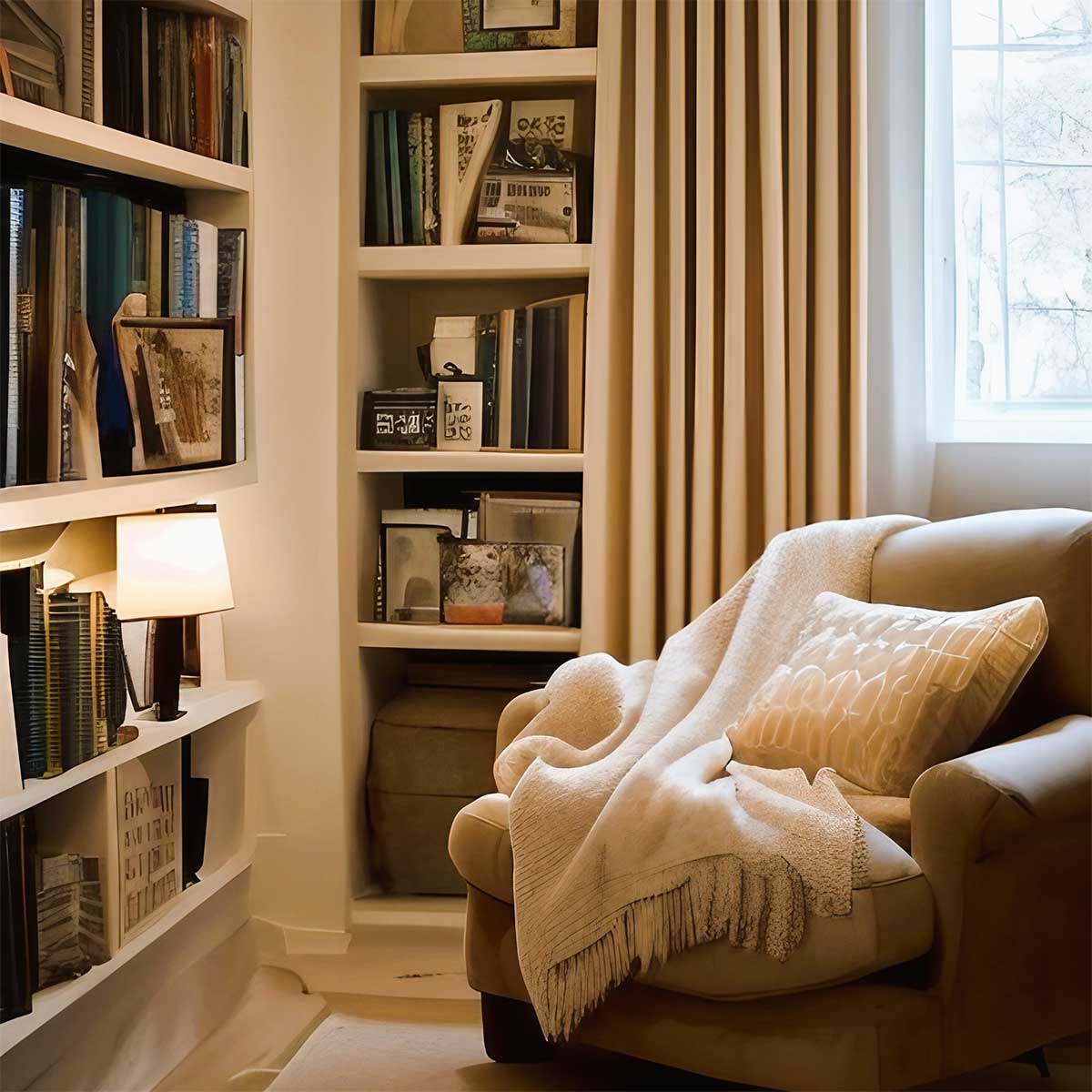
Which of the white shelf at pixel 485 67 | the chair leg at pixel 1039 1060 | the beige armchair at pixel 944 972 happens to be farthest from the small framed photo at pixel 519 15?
the chair leg at pixel 1039 1060

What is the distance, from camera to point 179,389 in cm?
217

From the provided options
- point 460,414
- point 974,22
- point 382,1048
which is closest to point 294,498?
point 460,414

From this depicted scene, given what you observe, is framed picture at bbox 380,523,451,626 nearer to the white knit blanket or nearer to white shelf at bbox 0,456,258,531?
white shelf at bbox 0,456,258,531

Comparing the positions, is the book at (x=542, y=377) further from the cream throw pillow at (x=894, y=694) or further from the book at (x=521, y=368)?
the cream throw pillow at (x=894, y=694)

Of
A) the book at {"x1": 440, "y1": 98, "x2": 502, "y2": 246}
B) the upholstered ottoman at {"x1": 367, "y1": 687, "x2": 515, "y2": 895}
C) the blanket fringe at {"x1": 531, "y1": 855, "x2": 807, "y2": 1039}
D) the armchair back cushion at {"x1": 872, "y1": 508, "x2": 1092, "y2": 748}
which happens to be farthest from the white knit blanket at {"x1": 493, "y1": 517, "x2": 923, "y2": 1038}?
the book at {"x1": 440, "y1": 98, "x2": 502, "y2": 246}

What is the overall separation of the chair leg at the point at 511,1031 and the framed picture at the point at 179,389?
1.09 meters

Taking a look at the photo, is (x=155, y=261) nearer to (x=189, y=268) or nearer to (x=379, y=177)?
(x=189, y=268)

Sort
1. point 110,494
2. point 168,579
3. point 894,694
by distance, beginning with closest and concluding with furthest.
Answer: point 894,694, point 110,494, point 168,579

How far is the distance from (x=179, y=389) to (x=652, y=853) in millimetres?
1224

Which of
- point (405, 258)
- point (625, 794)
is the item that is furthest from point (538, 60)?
point (625, 794)

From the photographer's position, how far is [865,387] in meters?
2.49

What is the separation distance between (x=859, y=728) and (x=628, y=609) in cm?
86

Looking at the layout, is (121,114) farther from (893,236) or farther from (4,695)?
(893,236)

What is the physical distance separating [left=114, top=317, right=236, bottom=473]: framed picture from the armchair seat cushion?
1251 millimetres
